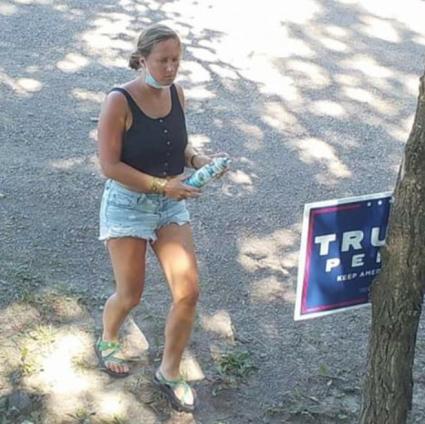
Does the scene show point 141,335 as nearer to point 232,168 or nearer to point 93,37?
point 232,168

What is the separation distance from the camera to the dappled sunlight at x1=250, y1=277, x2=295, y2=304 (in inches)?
190

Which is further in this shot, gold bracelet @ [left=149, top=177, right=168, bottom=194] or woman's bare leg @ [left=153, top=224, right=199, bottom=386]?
woman's bare leg @ [left=153, top=224, right=199, bottom=386]

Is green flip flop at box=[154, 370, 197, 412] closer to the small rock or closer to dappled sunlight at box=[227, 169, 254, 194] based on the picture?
the small rock

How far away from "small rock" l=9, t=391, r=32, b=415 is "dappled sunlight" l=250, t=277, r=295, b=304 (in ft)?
4.55

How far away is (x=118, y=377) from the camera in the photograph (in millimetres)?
4086

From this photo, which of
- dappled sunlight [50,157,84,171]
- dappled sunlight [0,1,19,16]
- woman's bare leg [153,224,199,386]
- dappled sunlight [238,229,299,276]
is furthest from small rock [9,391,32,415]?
dappled sunlight [0,1,19,16]

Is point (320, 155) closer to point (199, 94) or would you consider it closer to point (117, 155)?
point (199, 94)

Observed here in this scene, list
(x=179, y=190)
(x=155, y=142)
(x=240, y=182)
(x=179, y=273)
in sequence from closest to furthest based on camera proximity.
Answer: (x=179, y=190)
(x=155, y=142)
(x=179, y=273)
(x=240, y=182)

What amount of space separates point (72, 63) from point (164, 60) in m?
4.91

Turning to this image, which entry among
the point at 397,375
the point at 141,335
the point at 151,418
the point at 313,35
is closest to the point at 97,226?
the point at 141,335

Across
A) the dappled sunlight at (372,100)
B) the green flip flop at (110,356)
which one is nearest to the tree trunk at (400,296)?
the green flip flop at (110,356)

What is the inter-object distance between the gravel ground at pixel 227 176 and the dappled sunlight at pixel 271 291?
0.03 ft

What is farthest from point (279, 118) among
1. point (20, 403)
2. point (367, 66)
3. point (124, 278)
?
point (20, 403)

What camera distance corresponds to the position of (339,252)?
9.27 feet
